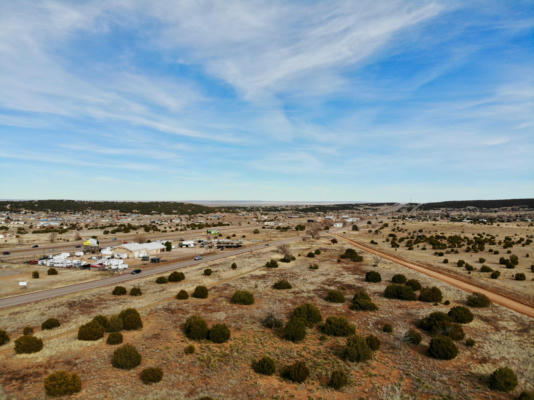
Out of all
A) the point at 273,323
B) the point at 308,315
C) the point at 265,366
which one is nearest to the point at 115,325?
the point at 273,323

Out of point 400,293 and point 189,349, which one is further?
point 400,293

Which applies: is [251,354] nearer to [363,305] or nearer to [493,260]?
[363,305]

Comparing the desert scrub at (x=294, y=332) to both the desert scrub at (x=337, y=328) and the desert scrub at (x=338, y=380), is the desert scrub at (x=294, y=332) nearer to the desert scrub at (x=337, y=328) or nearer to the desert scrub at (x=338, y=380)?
the desert scrub at (x=337, y=328)

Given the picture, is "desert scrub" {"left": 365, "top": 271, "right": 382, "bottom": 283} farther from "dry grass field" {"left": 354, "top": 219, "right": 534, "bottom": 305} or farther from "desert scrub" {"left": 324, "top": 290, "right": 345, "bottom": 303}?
"dry grass field" {"left": 354, "top": 219, "right": 534, "bottom": 305}

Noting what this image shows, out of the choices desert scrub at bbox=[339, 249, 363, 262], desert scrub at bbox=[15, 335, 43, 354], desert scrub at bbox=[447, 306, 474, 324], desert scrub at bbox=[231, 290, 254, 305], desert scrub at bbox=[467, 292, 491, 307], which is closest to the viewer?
desert scrub at bbox=[15, 335, 43, 354]

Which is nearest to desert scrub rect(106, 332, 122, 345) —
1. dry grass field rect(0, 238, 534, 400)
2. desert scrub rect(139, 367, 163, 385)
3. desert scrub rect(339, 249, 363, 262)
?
dry grass field rect(0, 238, 534, 400)

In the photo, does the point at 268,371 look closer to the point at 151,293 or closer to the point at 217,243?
the point at 151,293

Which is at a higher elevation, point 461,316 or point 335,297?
point 461,316
